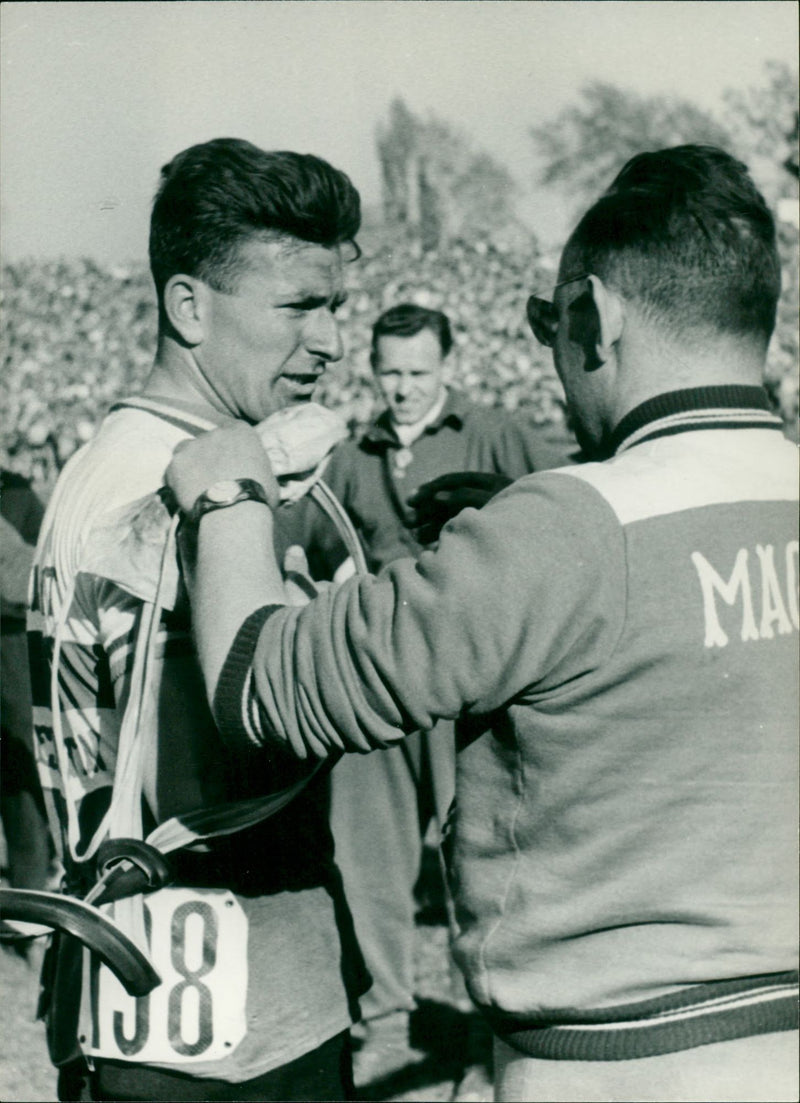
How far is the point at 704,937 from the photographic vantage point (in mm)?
1404

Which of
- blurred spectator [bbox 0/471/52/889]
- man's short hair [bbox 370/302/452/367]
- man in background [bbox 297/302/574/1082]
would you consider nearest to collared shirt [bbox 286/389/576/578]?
man in background [bbox 297/302/574/1082]

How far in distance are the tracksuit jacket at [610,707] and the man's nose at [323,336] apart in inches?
29.2

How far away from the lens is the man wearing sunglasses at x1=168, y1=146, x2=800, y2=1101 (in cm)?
135

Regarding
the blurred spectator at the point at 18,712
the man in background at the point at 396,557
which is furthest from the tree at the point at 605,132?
the blurred spectator at the point at 18,712

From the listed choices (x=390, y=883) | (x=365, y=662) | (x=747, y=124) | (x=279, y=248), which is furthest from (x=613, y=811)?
(x=747, y=124)

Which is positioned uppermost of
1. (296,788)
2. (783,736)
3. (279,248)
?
(279,248)

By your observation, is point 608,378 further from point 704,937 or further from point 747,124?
point 747,124

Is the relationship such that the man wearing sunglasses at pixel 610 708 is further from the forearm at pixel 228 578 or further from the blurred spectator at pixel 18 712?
the blurred spectator at pixel 18 712

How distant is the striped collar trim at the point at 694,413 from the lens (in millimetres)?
1490

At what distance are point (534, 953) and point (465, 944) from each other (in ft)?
0.34

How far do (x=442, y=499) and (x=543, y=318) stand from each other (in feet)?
1.18

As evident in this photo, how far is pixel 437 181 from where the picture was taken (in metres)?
12.0

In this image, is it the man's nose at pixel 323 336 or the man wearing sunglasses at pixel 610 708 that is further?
the man's nose at pixel 323 336

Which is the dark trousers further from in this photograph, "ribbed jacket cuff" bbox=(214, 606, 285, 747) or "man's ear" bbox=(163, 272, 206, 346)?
"man's ear" bbox=(163, 272, 206, 346)
